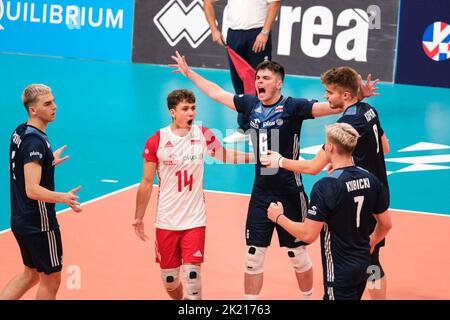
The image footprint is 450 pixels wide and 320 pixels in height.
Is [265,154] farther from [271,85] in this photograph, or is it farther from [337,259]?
[337,259]

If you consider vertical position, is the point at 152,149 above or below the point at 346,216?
above

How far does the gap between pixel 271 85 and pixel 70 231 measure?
3784mm

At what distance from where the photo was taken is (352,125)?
8.21m

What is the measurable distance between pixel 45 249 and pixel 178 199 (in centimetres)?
130

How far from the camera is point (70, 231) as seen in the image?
11.2 metres

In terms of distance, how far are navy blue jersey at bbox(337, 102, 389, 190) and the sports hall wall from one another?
1206 cm

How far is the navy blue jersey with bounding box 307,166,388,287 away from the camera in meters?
7.09

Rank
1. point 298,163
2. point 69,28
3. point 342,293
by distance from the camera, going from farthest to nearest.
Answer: point 69,28 < point 298,163 < point 342,293

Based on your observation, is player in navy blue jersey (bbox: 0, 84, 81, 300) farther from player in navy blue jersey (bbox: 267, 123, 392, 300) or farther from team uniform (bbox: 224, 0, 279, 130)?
team uniform (bbox: 224, 0, 279, 130)

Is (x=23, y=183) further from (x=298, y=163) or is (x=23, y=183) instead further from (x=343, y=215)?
(x=343, y=215)

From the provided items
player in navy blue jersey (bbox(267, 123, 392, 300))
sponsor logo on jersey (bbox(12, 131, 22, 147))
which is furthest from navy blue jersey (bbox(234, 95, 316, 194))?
sponsor logo on jersey (bbox(12, 131, 22, 147))

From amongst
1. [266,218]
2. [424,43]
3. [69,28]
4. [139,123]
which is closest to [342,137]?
[266,218]

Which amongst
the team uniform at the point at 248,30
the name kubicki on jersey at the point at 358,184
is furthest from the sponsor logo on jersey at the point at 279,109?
the team uniform at the point at 248,30

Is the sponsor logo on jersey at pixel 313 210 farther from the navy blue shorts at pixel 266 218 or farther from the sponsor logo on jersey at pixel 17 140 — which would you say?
the sponsor logo on jersey at pixel 17 140
